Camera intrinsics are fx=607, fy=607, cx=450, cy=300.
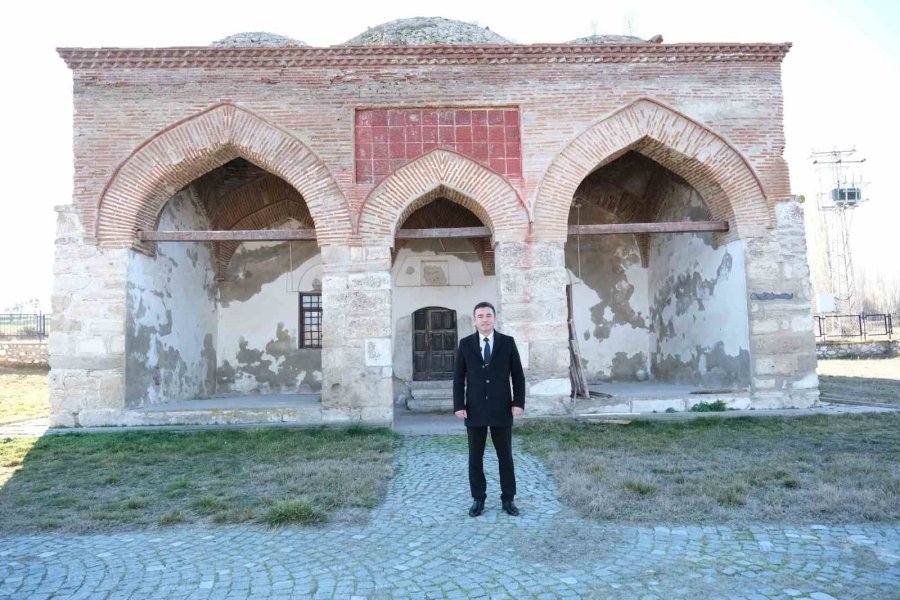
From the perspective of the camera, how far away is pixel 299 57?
8.09 metres

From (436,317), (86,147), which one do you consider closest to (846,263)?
(436,317)

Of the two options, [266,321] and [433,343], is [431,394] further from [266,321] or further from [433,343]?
[266,321]

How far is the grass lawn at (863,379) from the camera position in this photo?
973 centimetres

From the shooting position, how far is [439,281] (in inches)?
456

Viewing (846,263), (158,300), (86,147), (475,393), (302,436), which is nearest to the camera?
(475,393)

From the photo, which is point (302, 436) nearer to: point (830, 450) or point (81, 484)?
point (81, 484)

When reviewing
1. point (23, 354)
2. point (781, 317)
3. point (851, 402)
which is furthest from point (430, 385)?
point (23, 354)

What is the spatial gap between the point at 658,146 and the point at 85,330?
7.96m

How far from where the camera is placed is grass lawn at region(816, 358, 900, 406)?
9.73 metres

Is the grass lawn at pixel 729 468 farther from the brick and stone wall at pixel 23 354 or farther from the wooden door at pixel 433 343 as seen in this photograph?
the brick and stone wall at pixel 23 354

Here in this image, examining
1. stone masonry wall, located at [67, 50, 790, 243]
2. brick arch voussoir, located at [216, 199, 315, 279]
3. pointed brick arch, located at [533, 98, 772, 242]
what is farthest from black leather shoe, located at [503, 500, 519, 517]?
brick arch voussoir, located at [216, 199, 315, 279]

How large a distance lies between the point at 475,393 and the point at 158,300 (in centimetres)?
647

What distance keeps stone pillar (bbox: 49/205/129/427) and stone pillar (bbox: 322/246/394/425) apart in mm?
2633

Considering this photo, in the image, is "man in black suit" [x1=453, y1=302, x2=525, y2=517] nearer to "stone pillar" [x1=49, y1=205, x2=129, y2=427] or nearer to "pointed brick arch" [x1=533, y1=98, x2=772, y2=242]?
"pointed brick arch" [x1=533, y1=98, x2=772, y2=242]
